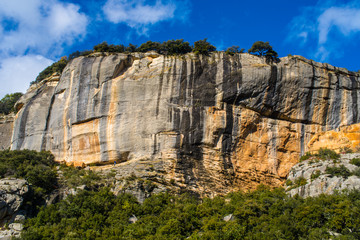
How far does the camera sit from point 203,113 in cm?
3719

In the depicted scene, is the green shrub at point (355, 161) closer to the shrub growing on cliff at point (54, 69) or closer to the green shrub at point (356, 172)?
the green shrub at point (356, 172)

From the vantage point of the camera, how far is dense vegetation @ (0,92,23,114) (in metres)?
52.0

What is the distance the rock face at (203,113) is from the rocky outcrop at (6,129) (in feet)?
18.4

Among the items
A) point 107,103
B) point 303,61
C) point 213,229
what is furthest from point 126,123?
point 303,61

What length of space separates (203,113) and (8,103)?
2802cm

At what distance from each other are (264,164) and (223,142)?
401cm

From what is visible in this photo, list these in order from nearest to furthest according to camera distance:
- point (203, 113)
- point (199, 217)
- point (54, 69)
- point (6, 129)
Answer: point (199, 217) → point (203, 113) → point (6, 129) → point (54, 69)

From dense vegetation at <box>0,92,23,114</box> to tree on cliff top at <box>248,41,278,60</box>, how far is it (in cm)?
2736

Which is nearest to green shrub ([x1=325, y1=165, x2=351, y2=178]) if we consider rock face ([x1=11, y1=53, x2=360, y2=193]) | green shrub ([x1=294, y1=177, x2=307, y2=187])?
green shrub ([x1=294, y1=177, x2=307, y2=187])

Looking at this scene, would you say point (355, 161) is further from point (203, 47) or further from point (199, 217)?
point (203, 47)

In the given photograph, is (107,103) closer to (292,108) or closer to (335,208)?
(292,108)

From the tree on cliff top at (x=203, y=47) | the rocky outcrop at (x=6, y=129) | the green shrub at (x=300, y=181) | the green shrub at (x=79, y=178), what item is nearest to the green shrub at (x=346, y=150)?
the green shrub at (x=300, y=181)

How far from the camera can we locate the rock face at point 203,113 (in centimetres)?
3647

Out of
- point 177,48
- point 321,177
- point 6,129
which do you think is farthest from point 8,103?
point 321,177
